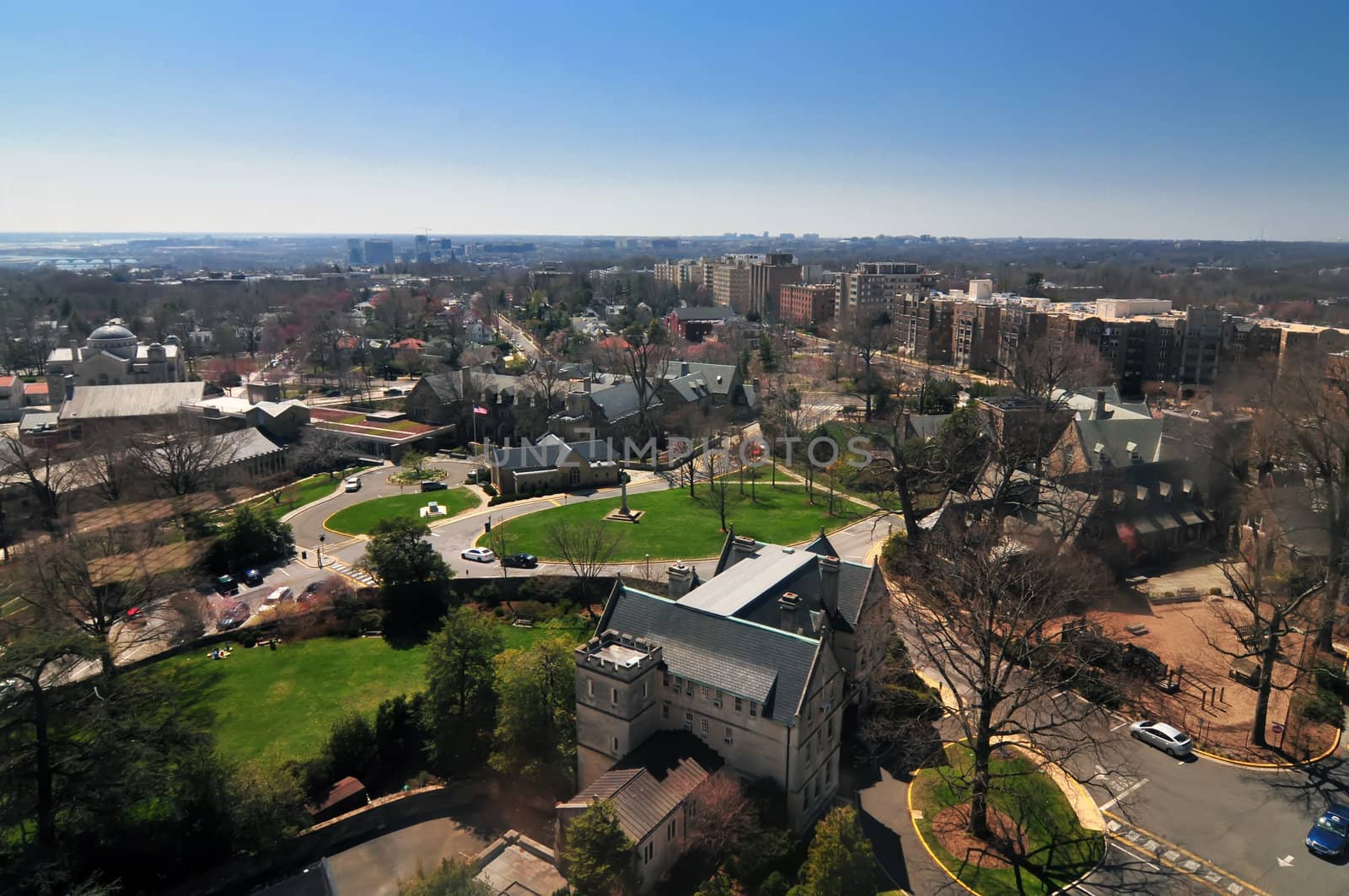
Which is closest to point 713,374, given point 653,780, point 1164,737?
point 1164,737

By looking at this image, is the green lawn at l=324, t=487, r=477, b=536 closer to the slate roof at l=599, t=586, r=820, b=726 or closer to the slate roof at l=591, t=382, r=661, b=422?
the slate roof at l=591, t=382, r=661, b=422

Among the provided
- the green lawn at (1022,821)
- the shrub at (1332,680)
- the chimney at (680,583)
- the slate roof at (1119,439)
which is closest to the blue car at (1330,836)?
the green lawn at (1022,821)

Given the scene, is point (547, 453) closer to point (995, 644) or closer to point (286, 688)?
point (286, 688)

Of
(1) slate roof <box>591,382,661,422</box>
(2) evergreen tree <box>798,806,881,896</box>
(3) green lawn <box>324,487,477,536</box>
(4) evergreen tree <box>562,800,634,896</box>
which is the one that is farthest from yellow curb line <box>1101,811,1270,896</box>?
(1) slate roof <box>591,382,661,422</box>

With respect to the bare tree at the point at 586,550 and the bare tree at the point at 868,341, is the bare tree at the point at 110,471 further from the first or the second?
the bare tree at the point at 868,341

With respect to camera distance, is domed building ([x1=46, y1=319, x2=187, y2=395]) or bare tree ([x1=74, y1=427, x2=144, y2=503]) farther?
domed building ([x1=46, y1=319, x2=187, y2=395])

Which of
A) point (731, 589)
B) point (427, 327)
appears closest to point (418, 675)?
point (731, 589)
